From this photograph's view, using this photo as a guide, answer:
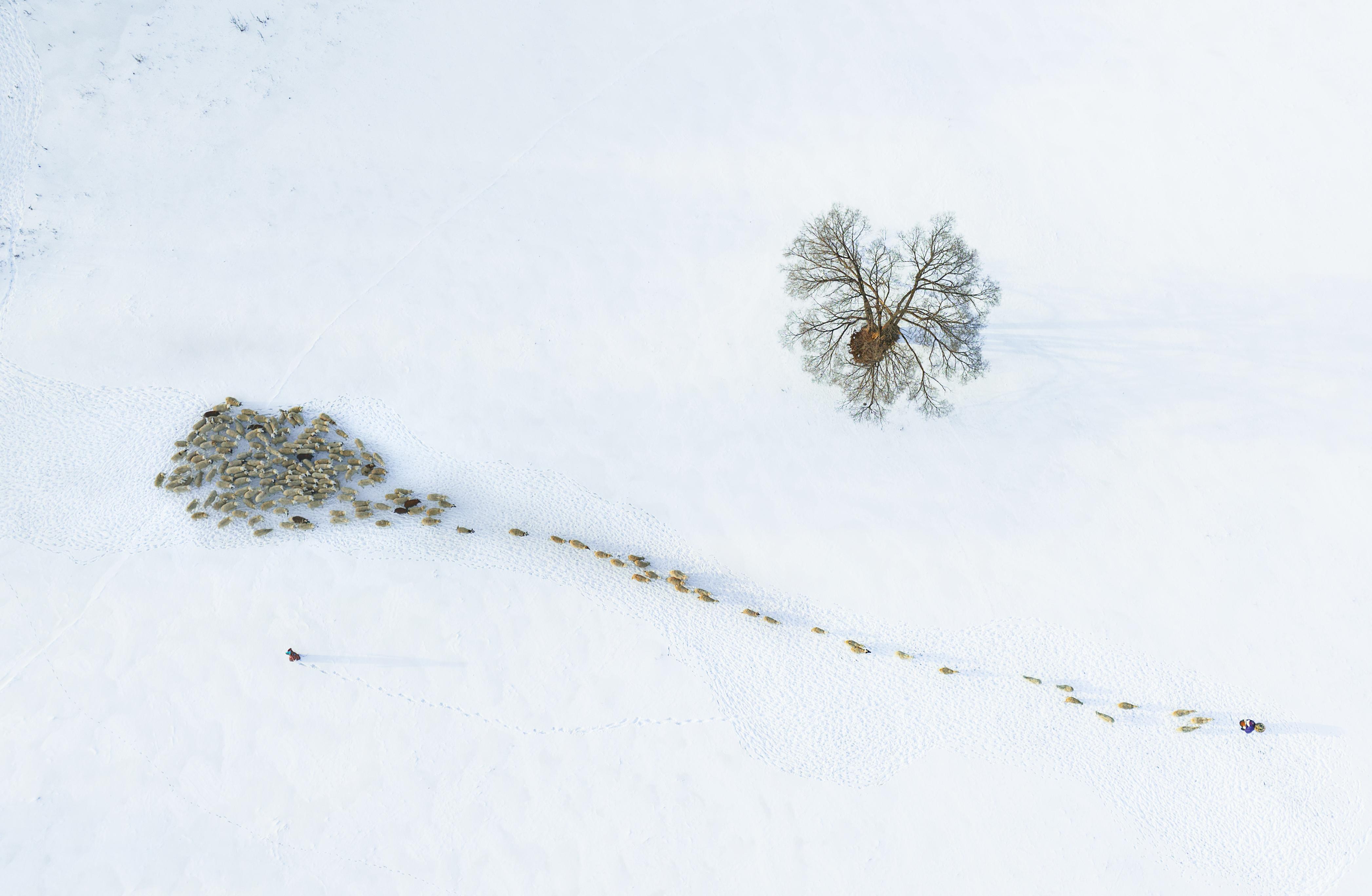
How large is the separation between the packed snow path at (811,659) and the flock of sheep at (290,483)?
10.1 inches

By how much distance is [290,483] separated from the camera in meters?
20.6

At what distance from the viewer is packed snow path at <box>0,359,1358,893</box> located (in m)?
19.2

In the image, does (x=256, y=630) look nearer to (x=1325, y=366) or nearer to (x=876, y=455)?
(x=876, y=455)

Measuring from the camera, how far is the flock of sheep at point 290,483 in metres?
20.5

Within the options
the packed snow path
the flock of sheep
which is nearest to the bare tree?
the packed snow path

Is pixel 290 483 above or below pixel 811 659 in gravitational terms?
above

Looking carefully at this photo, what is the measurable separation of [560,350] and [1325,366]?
20992 millimetres

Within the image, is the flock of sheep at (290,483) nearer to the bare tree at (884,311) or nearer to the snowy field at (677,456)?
the snowy field at (677,456)

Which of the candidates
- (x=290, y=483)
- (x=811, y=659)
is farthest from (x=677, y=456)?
(x=290, y=483)

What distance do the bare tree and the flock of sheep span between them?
6809mm

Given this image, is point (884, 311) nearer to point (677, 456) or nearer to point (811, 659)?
point (677, 456)

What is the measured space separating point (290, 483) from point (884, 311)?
15847 millimetres

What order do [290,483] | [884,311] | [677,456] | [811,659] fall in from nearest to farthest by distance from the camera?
[884,311]
[811,659]
[290,483]
[677,456]

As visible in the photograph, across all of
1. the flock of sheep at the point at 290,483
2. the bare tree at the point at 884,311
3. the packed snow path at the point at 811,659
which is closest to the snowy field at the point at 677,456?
the packed snow path at the point at 811,659
